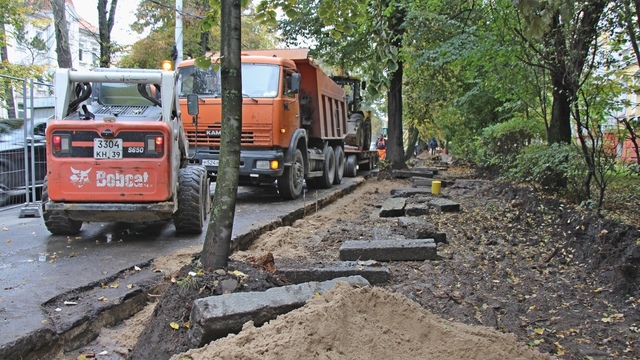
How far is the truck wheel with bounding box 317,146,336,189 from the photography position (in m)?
14.2

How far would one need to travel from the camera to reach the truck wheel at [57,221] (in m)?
6.70

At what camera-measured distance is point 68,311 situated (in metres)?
4.18

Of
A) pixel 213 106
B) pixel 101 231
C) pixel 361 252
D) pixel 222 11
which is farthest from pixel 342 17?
pixel 213 106

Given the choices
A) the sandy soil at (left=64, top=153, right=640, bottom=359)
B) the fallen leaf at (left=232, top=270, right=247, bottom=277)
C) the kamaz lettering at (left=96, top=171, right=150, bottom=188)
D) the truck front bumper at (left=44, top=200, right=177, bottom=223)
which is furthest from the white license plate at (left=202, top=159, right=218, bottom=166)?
the fallen leaf at (left=232, top=270, right=247, bottom=277)

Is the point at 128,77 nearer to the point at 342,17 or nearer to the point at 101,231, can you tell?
the point at 101,231

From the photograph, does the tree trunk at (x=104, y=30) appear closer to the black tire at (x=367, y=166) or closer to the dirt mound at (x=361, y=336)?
the black tire at (x=367, y=166)

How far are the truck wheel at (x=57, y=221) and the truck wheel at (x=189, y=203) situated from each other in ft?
4.40

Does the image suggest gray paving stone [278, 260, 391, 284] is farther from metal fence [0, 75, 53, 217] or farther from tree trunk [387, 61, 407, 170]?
tree trunk [387, 61, 407, 170]

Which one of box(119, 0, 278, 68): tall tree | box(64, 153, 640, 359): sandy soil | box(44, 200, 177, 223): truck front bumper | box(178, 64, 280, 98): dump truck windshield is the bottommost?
box(64, 153, 640, 359): sandy soil

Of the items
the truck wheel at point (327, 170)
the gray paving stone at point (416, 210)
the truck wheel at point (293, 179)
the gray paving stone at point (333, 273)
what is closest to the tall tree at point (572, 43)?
the gray paving stone at point (416, 210)

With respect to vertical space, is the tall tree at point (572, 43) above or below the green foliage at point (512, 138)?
above

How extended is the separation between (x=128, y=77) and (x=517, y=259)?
5318 millimetres

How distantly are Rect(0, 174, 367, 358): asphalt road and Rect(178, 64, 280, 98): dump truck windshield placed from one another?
8.21ft

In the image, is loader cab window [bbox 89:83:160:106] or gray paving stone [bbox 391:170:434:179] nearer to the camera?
loader cab window [bbox 89:83:160:106]
